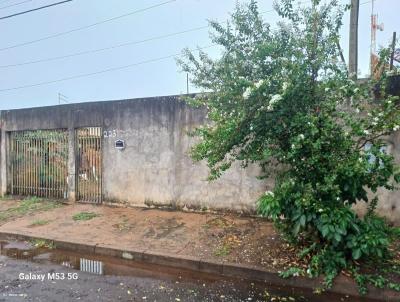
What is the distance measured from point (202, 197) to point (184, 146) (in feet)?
4.02

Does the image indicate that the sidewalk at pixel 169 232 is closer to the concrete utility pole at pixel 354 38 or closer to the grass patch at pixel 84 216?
the grass patch at pixel 84 216

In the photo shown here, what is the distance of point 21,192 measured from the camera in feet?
31.6

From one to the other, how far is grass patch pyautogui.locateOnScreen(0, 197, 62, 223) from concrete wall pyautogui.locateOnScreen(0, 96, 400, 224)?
0.62 meters

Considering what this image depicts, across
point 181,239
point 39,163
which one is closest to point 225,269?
point 181,239

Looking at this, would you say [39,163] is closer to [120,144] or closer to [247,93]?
[120,144]

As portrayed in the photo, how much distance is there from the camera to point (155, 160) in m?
7.74

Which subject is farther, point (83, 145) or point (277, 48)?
point (83, 145)

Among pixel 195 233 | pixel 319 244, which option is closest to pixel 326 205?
pixel 319 244

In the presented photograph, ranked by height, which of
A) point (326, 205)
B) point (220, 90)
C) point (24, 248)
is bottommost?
point (24, 248)

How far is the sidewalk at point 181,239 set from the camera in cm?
463

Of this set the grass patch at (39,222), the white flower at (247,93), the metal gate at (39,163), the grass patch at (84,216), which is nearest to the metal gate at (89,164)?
the metal gate at (39,163)

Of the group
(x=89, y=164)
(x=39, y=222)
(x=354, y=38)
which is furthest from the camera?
(x=89, y=164)

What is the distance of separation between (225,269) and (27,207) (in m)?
5.97

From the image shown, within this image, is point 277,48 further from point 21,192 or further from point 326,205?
point 21,192
